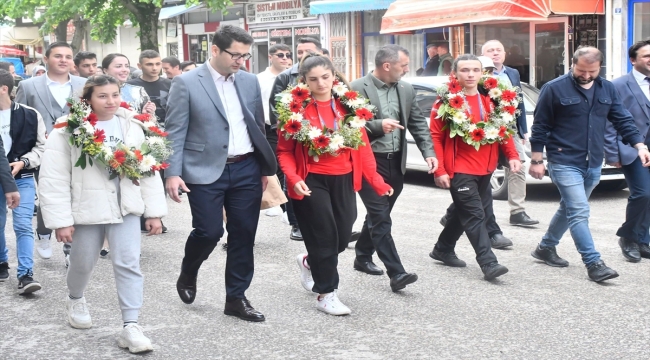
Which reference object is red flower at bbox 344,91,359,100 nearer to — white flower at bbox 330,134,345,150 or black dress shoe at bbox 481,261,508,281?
white flower at bbox 330,134,345,150

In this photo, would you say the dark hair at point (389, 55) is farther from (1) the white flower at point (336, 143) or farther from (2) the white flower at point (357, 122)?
(1) the white flower at point (336, 143)

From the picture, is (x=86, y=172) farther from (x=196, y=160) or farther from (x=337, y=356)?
(x=337, y=356)

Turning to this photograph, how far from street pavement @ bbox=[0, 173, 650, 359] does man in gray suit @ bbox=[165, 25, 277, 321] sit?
0.47 metres

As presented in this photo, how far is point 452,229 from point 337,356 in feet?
8.95

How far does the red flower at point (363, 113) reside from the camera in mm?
6402

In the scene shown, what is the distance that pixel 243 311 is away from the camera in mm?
6301

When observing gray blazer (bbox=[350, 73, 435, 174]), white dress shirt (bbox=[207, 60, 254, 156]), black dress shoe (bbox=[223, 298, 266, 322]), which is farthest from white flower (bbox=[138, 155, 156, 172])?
gray blazer (bbox=[350, 73, 435, 174])

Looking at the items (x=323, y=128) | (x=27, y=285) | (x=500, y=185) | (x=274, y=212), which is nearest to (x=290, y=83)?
(x=323, y=128)

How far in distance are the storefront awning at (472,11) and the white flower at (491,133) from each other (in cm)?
1122

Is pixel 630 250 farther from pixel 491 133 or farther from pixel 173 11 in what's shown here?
pixel 173 11

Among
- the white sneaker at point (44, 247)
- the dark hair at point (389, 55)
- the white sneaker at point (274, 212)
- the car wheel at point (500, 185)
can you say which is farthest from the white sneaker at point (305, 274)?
the car wheel at point (500, 185)

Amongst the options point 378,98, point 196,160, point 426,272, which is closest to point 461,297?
point 426,272

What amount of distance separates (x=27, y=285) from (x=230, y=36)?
2.55 meters

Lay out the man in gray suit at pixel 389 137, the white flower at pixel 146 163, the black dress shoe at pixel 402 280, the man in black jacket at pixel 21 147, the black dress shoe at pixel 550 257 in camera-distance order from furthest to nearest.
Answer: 1. the black dress shoe at pixel 550 257
2. the man in black jacket at pixel 21 147
3. the man in gray suit at pixel 389 137
4. the black dress shoe at pixel 402 280
5. the white flower at pixel 146 163
